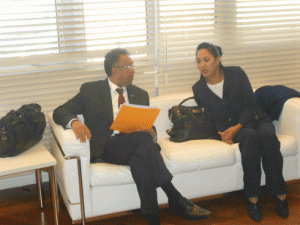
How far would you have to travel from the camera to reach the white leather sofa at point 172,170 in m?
2.69

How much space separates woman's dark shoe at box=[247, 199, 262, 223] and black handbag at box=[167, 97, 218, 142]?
0.68 m

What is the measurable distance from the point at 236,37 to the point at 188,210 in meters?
2.20

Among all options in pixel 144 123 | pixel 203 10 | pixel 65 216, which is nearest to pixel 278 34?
pixel 203 10

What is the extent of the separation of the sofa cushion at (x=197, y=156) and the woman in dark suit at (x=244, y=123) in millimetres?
128

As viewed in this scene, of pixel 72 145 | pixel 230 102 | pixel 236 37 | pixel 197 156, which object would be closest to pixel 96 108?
pixel 72 145

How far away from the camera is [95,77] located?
3773 millimetres

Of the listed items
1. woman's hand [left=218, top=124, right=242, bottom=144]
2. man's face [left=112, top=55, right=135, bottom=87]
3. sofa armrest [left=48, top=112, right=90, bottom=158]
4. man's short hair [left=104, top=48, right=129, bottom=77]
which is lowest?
woman's hand [left=218, top=124, right=242, bottom=144]

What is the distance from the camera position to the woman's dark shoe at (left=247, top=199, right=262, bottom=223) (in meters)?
2.84

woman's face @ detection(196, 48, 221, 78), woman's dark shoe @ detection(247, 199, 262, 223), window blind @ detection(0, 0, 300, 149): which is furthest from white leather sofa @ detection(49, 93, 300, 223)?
window blind @ detection(0, 0, 300, 149)

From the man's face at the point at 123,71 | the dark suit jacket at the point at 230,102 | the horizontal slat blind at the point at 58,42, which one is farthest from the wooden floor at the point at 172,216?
the man's face at the point at 123,71

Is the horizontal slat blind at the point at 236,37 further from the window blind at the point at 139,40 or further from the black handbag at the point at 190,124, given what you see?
the black handbag at the point at 190,124

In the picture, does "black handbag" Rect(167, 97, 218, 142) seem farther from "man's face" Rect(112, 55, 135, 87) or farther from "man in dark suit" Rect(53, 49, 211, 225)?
"man's face" Rect(112, 55, 135, 87)

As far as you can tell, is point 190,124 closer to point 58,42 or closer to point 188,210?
point 188,210

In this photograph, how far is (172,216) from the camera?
116 inches
